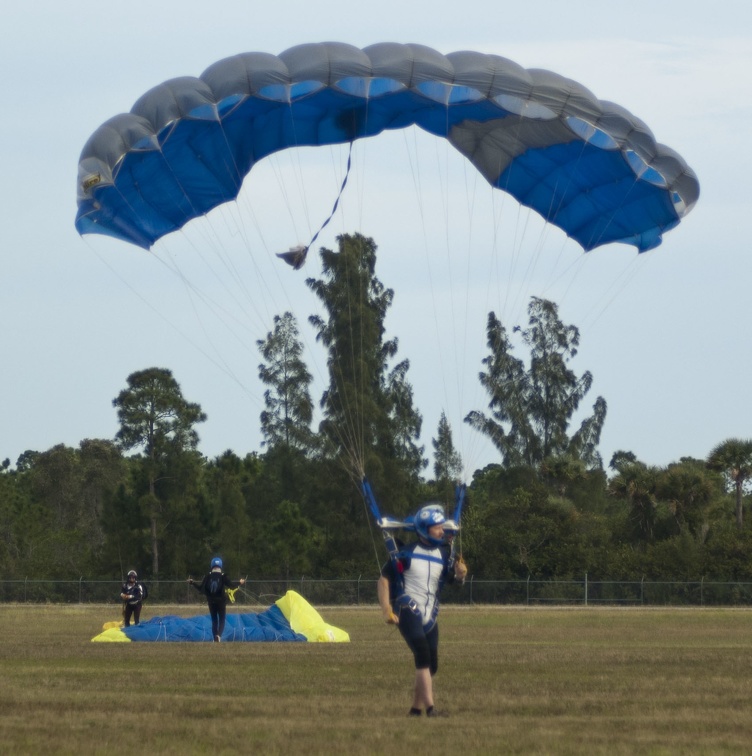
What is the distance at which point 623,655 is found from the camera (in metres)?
16.3

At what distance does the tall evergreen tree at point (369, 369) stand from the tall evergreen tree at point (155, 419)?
18.5 feet

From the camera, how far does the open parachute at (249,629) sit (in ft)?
65.8

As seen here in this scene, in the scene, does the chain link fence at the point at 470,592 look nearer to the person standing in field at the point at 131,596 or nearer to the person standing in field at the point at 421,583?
the person standing in field at the point at 131,596

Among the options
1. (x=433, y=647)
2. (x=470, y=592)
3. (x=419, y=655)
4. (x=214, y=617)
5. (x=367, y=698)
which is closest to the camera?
(x=419, y=655)

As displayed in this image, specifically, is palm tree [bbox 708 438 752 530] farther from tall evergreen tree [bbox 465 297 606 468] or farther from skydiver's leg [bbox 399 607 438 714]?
skydiver's leg [bbox 399 607 438 714]

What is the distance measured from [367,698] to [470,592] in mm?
34786

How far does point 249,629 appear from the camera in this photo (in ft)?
68.8

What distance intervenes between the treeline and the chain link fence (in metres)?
2.21

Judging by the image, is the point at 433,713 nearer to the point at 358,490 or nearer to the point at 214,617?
the point at 214,617

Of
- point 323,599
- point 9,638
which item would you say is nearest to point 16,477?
point 323,599

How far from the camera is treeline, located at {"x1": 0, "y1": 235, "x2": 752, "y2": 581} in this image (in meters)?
48.2

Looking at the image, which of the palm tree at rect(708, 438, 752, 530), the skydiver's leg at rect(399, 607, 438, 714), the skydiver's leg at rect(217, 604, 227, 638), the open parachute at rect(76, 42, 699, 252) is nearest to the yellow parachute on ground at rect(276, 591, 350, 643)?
the skydiver's leg at rect(217, 604, 227, 638)

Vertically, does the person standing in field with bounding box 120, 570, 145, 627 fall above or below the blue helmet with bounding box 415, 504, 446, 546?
below

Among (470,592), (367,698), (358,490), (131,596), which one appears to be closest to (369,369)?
(358,490)
